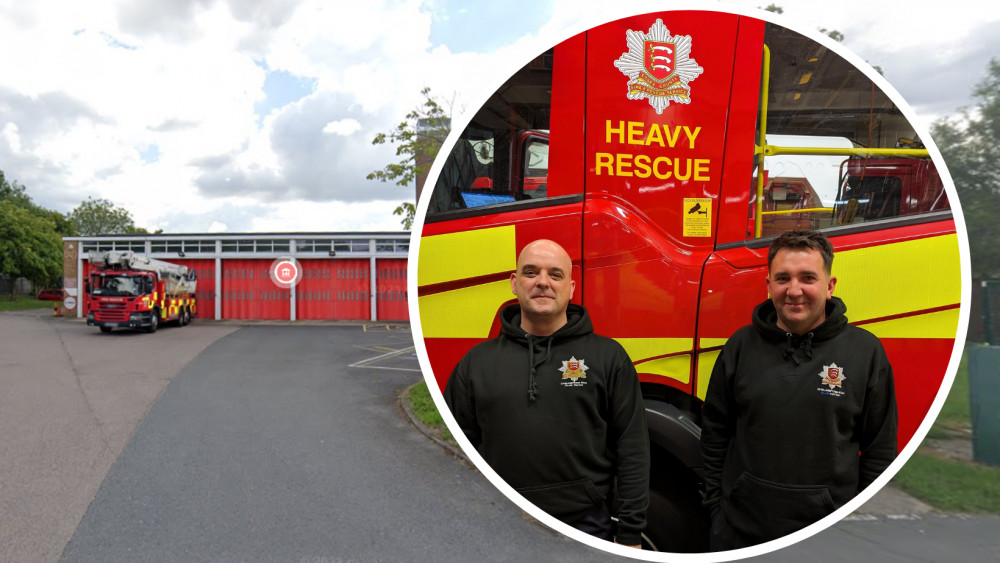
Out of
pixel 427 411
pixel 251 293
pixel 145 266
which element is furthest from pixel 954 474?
pixel 251 293

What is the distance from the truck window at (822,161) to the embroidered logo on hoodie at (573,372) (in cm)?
32

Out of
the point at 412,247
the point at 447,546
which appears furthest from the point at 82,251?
the point at 412,247

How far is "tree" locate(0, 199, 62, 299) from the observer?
3356cm

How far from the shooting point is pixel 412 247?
2.98 feet

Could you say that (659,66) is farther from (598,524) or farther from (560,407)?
(598,524)

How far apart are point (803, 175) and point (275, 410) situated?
814 centimetres

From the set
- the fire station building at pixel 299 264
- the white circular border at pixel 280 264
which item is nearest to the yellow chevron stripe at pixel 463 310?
the fire station building at pixel 299 264

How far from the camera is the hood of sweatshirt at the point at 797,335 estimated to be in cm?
88

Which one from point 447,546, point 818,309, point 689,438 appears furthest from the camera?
point 447,546

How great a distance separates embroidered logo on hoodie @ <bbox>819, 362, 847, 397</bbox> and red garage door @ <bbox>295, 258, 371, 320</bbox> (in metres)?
23.1

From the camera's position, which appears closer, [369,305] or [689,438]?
[689,438]

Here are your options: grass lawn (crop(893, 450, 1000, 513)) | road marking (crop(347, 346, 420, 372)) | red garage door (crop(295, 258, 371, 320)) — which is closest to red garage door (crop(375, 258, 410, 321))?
red garage door (crop(295, 258, 371, 320))

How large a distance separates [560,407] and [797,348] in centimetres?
37

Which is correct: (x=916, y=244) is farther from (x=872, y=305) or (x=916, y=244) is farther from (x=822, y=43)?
(x=822, y=43)
